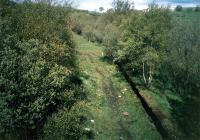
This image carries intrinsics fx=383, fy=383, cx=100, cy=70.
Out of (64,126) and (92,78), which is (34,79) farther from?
(92,78)

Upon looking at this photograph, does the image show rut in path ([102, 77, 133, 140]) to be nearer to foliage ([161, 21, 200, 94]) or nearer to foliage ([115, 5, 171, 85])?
foliage ([115, 5, 171, 85])

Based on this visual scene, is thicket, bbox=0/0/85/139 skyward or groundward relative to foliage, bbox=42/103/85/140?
skyward

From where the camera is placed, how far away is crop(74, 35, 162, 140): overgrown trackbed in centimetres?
5447

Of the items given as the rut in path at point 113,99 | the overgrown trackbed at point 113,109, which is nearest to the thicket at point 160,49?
the overgrown trackbed at point 113,109

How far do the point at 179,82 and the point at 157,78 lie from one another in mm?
5544

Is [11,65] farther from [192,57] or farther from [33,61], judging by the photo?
[192,57]

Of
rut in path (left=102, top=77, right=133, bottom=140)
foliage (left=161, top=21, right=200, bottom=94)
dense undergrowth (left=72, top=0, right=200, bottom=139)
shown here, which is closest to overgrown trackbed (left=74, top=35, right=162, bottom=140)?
rut in path (left=102, top=77, right=133, bottom=140)

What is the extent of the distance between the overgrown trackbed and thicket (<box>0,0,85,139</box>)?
4216mm

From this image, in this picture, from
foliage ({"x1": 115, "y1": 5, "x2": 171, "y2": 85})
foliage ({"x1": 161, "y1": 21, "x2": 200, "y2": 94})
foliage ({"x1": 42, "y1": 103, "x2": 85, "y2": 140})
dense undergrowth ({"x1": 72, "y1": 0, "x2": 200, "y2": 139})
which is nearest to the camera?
foliage ({"x1": 42, "y1": 103, "x2": 85, "y2": 140})

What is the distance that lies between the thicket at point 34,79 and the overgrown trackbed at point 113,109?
166 inches

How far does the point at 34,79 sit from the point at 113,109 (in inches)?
791

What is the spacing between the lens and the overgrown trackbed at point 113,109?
5447cm

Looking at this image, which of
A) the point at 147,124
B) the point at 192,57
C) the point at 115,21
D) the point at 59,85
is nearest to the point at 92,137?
the point at 59,85

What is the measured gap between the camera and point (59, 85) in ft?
161
